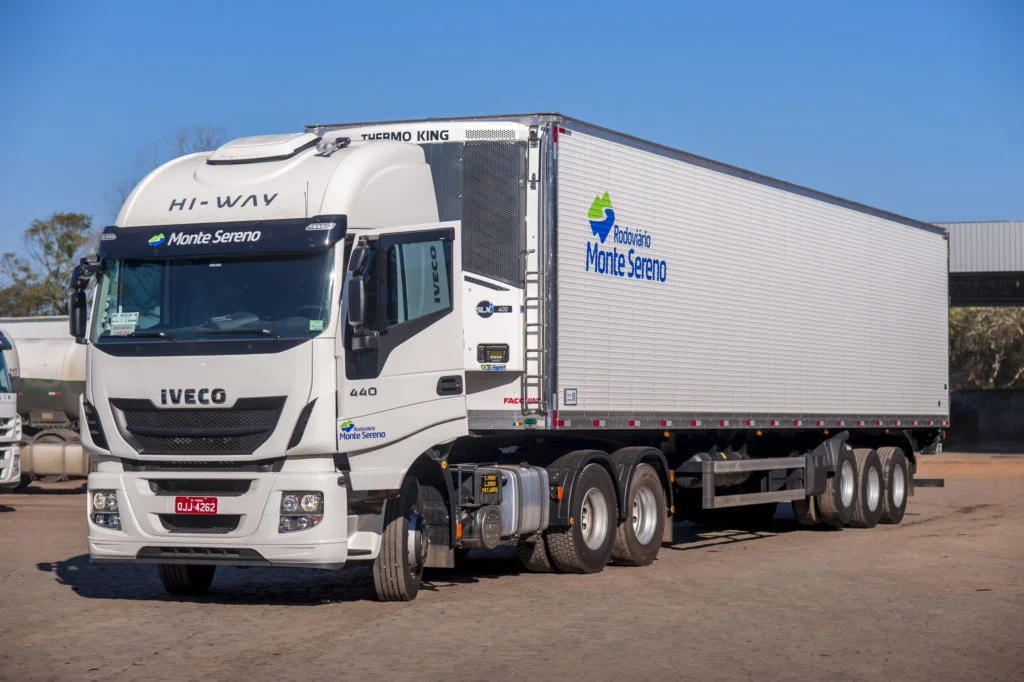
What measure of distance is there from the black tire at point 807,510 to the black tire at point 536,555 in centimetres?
686

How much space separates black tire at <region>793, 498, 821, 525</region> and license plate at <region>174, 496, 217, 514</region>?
1135 centimetres

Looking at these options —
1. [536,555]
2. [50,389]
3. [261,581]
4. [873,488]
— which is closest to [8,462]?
[50,389]

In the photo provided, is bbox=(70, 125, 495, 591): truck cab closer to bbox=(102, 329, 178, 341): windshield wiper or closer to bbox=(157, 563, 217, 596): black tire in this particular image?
bbox=(102, 329, 178, 341): windshield wiper

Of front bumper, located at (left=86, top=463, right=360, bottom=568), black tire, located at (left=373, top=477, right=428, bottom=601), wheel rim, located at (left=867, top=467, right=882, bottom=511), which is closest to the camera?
front bumper, located at (left=86, top=463, right=360, bottom=568)

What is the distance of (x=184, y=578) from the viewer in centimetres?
1291

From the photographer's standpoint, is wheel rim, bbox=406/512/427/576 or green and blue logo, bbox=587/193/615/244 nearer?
wheel rim, bbox=406/512/427/576

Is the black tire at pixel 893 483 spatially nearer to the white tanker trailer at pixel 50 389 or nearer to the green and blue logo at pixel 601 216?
the green and blue logo at pixel 601 216

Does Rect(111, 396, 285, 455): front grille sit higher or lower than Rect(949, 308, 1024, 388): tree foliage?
lower

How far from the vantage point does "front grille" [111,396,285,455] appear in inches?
440

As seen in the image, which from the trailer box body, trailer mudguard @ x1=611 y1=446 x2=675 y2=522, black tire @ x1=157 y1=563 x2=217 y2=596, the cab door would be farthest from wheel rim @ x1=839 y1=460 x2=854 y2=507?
black tire @ x1=157 y1=563 x2=217 y2=596

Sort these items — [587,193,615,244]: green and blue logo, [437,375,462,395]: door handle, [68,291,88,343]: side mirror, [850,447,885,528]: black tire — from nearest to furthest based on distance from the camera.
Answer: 1. [68,291,88,343]: side mirror
2. [437,375,462,395]: door handle
3. [587,193,615,244]: green and blue logo
4. [850,447,885,528]: black tire

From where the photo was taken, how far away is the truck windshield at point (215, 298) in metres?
11.3

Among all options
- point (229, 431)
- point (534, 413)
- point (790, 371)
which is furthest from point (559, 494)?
point (790, 371)

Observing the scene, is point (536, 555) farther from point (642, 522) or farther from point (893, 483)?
point (893, 483)
